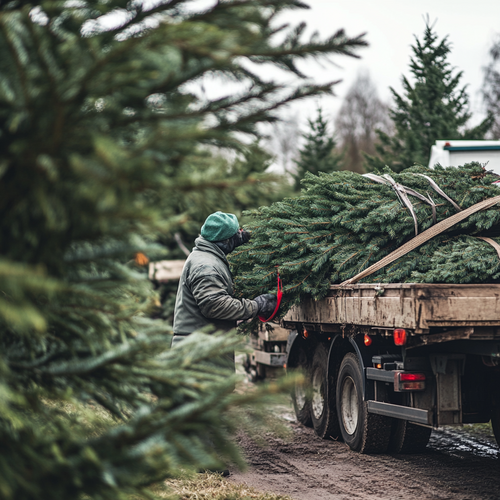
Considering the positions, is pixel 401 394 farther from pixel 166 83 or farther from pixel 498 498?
pixel 166 83

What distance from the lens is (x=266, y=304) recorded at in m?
5.82

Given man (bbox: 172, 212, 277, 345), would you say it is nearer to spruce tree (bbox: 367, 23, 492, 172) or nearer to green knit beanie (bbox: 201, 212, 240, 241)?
green knit beanie (bbox: 201, 212, 240, 241)

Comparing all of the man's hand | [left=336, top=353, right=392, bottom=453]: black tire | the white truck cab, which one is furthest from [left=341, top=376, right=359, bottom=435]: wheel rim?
the white truck cab

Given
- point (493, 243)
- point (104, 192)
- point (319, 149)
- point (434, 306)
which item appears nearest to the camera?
point (104, 192)

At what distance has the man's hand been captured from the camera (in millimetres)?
5775

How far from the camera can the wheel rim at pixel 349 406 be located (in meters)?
6.68

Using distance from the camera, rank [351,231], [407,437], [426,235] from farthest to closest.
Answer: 1. [407,437]
2. [351,231]
3. [426,235]

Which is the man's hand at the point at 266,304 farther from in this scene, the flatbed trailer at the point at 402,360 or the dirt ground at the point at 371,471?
the dirt ground at the point at 371,471

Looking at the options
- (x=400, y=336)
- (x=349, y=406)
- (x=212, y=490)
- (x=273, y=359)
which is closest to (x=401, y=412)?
(x=400, y=336)

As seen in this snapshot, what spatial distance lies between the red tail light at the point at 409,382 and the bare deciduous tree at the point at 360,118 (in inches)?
1100

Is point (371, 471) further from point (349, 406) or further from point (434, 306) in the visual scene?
point (434, 306)

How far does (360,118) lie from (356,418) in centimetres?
2962

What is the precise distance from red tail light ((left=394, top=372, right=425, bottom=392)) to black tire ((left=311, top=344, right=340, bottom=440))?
69.7 inches

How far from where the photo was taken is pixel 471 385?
5.57 metres
